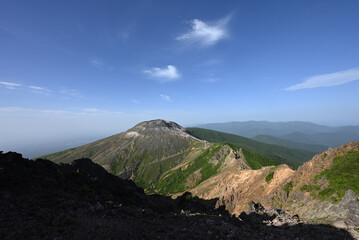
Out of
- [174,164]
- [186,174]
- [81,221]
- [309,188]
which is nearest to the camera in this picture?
[81,221]

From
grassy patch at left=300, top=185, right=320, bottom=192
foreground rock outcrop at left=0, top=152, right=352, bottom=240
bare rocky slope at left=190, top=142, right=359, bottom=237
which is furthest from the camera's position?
grassy patch at left=300, top=185, right=320, bottom=192

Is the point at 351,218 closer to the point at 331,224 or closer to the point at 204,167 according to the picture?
the point at 331,224

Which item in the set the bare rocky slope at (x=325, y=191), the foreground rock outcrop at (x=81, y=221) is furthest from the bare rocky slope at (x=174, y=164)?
the foreground rock outcrop at (x=81, y=221)

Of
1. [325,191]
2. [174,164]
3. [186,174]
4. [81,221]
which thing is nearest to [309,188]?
[325,191]

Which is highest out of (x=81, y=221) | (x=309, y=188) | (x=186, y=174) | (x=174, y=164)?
(x=81, y=221)

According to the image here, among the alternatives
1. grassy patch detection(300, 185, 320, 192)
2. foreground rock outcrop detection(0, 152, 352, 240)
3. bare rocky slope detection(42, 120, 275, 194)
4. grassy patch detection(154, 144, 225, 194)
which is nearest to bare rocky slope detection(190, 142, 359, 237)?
grassy patch detection(300, 185, 320, 192)

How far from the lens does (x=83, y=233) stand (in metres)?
10.6

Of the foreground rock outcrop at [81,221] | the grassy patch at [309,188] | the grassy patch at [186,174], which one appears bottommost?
the grassy patch at [186,174]

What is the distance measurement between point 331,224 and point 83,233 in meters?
25.3

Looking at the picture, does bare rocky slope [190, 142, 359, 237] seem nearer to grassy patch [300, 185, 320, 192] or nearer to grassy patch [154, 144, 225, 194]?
grassy patch [300, 185, 320, 192]

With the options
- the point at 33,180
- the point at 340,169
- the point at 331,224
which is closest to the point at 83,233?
the point at 33,180

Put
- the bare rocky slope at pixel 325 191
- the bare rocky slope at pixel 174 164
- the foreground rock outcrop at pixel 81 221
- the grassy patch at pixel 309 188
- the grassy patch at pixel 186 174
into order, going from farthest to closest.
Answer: the grassy patch at pixel 186 174
the bare rocky slope at pixel 174 164
the grassy patch at pixel 309 188
the bare rocky slope at pixel 325 191
the foreground rock outcrop at pixel 81 221

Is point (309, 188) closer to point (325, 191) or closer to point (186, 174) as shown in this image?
point (325, 191)

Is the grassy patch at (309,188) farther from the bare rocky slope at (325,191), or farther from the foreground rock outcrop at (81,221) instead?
the foreground rock outcrop at (81,221)
